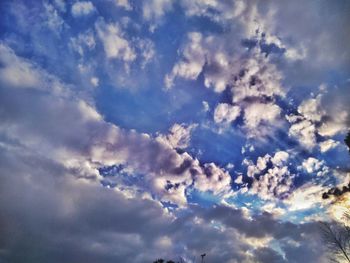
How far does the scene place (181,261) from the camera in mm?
83000

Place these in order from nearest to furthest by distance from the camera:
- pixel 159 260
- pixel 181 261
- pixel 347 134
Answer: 1. pixel 347 134
2. pixel 181 261
3. pixel 159 260

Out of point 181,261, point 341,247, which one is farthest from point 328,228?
point 181,261

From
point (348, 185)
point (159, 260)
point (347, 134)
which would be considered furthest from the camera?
point (159, 260)

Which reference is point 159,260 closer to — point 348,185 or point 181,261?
point 181,261

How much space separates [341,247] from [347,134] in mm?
16267

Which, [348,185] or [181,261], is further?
[181,261]

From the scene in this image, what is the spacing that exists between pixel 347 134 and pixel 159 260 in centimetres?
7150

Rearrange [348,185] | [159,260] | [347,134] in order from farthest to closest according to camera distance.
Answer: [159,260]
[347,134]
[348,185]

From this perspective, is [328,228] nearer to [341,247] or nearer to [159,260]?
[341,247]

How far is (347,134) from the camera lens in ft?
154

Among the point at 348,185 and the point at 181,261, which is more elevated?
the point at 181,261

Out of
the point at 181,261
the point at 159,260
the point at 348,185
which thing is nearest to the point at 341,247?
the point at 348,185

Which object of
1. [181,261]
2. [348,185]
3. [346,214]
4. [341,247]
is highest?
[181,261]

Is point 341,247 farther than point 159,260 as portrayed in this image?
No
